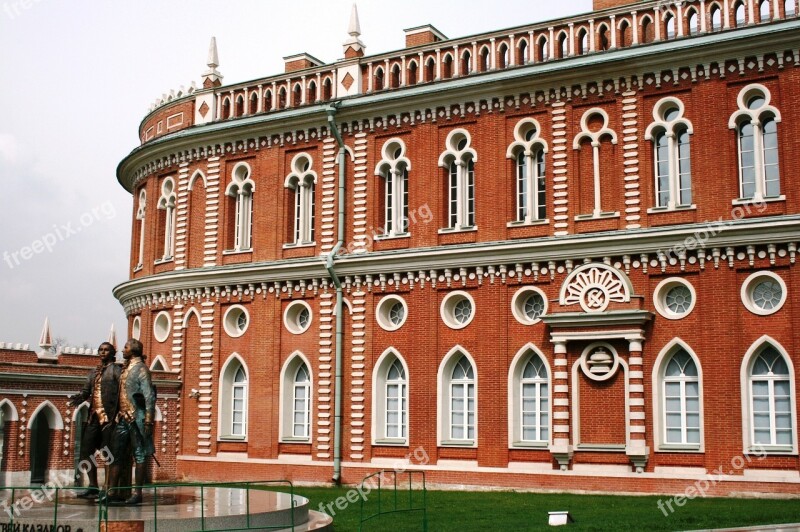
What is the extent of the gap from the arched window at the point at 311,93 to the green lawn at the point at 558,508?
44.8 ft

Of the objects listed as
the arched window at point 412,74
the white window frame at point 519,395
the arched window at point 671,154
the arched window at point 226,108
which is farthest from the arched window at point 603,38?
the arched window at point 226,108

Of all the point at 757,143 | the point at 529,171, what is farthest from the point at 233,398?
the point at 757,143

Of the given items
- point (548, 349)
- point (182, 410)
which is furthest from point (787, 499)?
point (182, 410)

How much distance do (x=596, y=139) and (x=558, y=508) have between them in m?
11.0

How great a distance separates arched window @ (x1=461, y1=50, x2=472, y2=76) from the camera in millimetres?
32062

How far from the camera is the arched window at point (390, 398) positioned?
1266 inches

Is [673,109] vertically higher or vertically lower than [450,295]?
higher

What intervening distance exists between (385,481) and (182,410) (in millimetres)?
8456

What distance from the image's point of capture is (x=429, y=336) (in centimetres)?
3144

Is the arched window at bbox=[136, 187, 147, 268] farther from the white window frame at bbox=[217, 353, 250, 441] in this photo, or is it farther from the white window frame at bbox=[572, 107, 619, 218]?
the white window frame at bbox=[572, 107, 619, 218]

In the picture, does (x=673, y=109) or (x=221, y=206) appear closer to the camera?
(x=673, y=109)

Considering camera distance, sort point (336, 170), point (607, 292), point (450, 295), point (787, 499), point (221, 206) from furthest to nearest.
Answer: point (221, 206)
point (336, 170)
point (450, 295)
point (607, 292)
point (787, 499)

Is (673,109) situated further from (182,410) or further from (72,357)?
(72,357)

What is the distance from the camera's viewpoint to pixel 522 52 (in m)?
31.3
